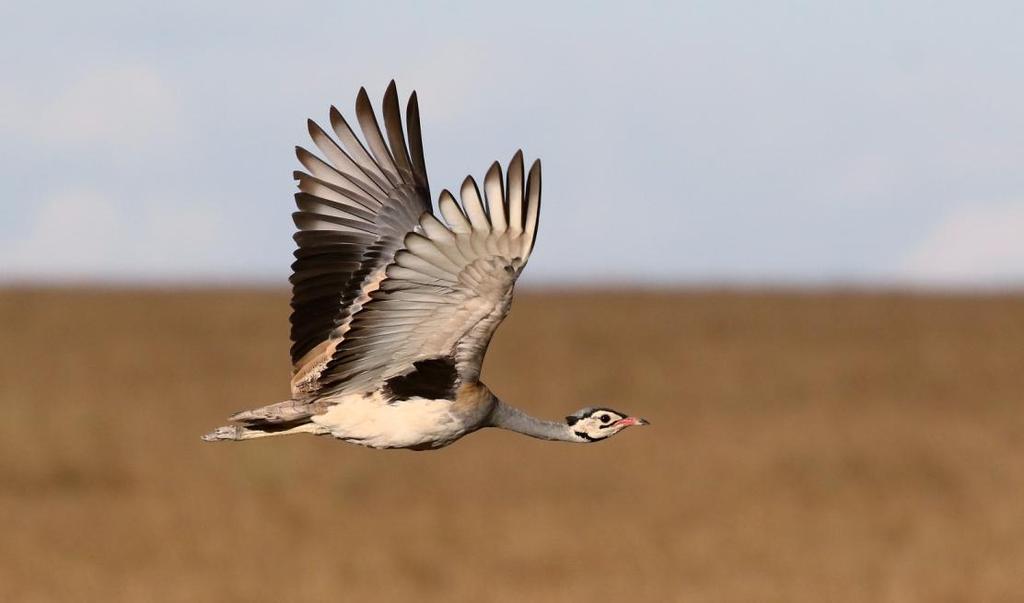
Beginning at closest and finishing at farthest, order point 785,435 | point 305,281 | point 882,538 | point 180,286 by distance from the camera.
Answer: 1. point 305,281
2. point 882,538
3. point 785,435
4. point 180,286

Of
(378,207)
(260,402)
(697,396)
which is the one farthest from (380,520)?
(378,207)

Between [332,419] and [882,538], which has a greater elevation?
[332,419]

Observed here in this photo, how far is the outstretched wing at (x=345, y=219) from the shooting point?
7.39 metres

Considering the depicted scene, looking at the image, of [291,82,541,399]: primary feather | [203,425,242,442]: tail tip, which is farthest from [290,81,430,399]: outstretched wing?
[203,425,242,442]: tail tip

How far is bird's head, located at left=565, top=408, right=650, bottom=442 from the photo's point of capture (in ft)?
21.2

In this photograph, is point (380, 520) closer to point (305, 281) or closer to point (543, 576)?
point (543, 576)

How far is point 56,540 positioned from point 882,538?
13.0 m

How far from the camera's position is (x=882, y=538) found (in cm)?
2675

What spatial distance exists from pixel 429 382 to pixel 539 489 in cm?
2254

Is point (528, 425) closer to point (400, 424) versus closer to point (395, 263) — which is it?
point (400, 424)

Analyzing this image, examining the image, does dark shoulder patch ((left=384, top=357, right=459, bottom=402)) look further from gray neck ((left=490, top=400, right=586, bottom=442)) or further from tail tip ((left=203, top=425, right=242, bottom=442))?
tail tip ((left=203, top=425, right=242, bottom=442))

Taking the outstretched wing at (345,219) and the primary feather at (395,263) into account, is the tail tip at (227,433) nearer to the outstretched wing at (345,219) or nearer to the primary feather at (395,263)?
the primary feather at (395,263)

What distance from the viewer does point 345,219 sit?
25.2ft

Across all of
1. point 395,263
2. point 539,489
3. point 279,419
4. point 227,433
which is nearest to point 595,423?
point 395,263
